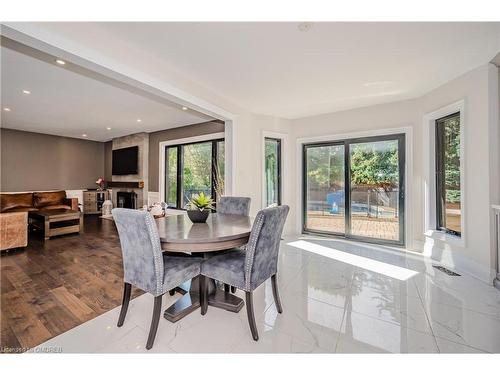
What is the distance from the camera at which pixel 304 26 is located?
79.4 inches

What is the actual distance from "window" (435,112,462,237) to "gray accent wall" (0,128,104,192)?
9.31 metres

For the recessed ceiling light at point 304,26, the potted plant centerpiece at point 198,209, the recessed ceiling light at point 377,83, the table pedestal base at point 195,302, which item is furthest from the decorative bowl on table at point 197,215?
the recessed ceiling light at point 377,83

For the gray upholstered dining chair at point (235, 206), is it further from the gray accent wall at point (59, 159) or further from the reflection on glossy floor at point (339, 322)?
the gray accent wall at point (59, 159)

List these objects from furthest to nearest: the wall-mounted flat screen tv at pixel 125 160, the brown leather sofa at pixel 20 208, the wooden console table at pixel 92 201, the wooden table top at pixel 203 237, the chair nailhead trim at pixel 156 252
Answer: the wooden console table at pixel 92 201 < the wall-mounted flat screen tv at pixel 125 160 < the brown leather sofa at pixel 20 208 < the wooden table top at pixel 203 237 < the chair nailhead trim at pixel 156 252

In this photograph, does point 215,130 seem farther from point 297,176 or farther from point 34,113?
point 34,113

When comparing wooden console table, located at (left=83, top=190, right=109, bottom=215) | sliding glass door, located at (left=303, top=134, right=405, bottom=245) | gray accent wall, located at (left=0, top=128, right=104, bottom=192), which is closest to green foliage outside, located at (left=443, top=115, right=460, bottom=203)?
sliding glass door, located at (left=303, top=134, right=405, bottom=245)

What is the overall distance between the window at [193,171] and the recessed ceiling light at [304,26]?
3.30 m

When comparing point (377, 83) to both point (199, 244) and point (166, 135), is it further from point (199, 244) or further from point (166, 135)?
point (166, 135)

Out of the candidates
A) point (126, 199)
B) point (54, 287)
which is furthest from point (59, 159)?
point (54, 287)

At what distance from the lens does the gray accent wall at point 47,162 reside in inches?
240

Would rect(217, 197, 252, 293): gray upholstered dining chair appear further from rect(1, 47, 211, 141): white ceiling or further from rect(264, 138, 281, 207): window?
rect(1, 47, 211, 141): white ceiling

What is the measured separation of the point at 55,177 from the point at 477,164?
9.69 m

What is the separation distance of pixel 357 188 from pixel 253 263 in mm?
3416
